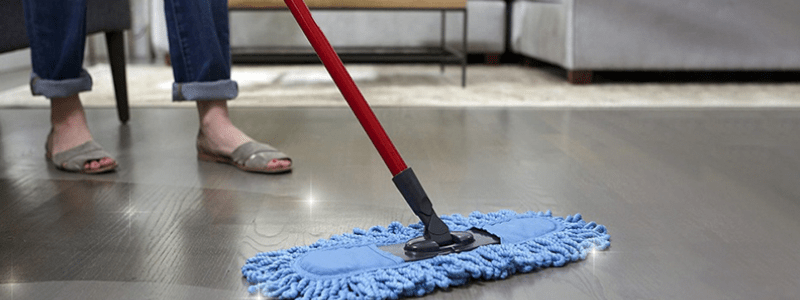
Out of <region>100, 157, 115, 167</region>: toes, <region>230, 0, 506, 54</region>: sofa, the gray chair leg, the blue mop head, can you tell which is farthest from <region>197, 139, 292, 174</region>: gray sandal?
<region>230, 0, 506, 54</region>: sofa

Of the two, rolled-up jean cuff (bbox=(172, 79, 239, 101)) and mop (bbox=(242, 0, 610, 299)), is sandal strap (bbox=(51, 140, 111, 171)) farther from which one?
mop (bbox=(242, 0, 610, 299))

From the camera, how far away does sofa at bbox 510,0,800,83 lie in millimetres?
2469

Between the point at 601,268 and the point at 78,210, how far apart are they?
0.60 m

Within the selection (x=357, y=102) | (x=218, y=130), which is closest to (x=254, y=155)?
(x=218, y=130)

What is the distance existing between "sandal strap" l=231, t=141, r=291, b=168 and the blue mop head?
1.21 feet

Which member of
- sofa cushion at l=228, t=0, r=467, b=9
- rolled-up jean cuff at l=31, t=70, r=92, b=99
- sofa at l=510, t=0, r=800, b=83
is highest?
rolled-up jean cuff at l=31, t=70, r=92, b=99

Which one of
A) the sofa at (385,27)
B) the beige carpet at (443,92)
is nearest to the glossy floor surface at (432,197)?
the beige carpet at (443,92)

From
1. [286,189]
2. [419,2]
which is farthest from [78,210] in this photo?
[419,2]

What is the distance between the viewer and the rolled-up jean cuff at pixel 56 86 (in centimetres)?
113

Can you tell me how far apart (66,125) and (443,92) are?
4.23ft

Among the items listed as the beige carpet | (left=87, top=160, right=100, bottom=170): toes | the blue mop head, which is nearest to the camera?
the blue mop head

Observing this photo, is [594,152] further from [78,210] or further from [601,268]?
[78,210]

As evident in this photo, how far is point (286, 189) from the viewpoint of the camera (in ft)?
3.26

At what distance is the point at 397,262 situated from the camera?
643 mm
